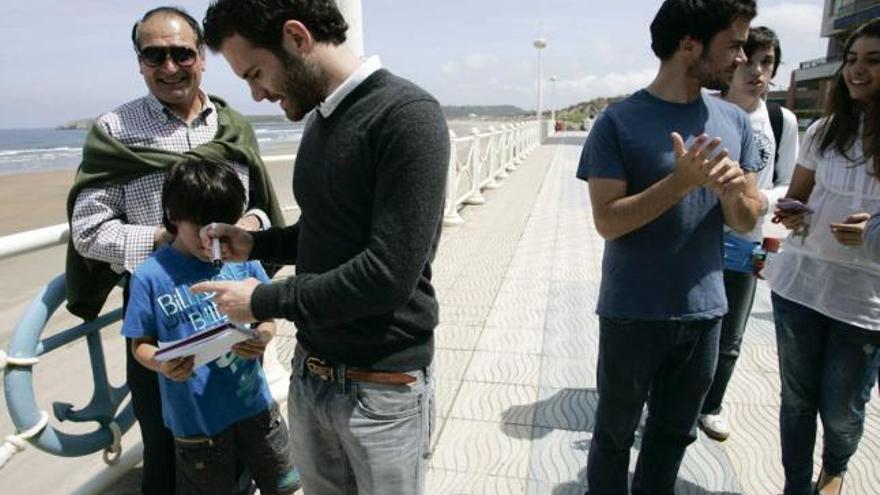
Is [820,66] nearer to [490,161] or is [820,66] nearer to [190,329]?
[490,161]

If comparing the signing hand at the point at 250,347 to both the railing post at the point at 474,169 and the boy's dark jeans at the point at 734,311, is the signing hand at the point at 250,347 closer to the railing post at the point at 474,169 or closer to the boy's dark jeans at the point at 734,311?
the boy's dark jeans at the point at 734,311

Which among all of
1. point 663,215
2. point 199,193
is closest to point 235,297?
point 199,193

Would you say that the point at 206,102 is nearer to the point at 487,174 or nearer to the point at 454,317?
the point at 454,317

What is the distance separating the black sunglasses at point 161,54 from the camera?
1.89 meters

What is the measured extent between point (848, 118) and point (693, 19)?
0.82 m

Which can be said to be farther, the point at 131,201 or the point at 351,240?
the point at 131,201

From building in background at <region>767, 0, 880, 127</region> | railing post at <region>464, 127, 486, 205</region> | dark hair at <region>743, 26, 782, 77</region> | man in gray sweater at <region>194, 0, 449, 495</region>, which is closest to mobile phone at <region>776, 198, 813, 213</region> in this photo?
dark hair at <region>743, 26, 782, 77</region>

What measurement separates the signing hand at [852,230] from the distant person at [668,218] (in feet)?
0.87

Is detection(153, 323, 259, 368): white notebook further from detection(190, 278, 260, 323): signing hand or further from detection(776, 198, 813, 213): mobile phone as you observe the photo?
detection(776, 198, 813, 213): mobile phone

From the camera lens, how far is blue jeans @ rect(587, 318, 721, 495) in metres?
1.84

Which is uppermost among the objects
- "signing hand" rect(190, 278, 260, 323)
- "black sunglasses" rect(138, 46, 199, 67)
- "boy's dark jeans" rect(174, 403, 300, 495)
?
"black sunglasses" rect(138, 46, 199, 67)

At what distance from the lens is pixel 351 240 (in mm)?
1244

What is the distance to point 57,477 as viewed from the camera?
108 inches

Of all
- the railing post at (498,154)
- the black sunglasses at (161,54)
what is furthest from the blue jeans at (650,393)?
the railing post at (498,154)
